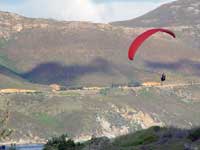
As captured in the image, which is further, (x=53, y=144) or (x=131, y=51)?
(x=53, y=144)

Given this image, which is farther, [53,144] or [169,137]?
[53,144]

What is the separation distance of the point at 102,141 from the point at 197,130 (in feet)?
24.5

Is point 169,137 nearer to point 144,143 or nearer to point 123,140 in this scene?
point 144,143

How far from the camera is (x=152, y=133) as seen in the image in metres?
54.2

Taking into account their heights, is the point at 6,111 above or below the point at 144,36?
below

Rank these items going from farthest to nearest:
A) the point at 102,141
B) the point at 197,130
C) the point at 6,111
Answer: the point at 102,141 < the point at 197,130 < the point at 6,111

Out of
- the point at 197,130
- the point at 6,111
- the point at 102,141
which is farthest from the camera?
the point at 102,141

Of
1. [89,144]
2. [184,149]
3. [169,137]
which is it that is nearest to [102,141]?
[89,144]

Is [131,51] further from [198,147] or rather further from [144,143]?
[198,147]

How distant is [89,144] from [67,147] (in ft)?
7.09

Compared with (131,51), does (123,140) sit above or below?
below

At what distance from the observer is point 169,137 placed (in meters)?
49.1

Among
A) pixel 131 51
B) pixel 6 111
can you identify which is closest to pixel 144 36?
pixel 131 51

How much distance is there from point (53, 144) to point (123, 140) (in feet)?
15.8
